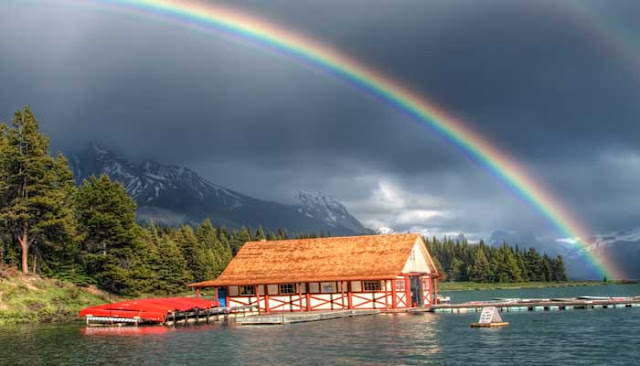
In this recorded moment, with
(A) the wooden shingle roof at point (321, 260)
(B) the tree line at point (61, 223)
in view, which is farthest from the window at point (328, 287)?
(B) the tree line at point (61, 223)

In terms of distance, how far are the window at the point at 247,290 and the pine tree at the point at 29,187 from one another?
1991cm

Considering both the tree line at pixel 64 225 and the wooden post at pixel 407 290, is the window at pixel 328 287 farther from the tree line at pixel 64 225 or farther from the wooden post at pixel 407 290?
the tree line at pixel 64 225

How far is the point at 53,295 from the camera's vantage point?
6625cm

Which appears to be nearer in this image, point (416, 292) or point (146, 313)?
point (146, 313)

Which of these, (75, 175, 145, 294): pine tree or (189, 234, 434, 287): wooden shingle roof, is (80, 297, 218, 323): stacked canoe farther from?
(75, 175, 145, 294): pine tree

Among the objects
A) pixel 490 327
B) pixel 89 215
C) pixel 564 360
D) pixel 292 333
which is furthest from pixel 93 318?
pixel 564 360

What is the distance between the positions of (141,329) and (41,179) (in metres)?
27.1

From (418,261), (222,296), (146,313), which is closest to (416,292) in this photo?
(418,261)

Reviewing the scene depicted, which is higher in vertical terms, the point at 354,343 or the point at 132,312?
the point at 132,312

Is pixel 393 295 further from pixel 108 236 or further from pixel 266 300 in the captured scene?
pixel 108 236

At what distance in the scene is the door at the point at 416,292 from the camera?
65.6m

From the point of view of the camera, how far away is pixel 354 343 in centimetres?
3547

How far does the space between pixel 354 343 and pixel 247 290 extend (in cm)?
3337

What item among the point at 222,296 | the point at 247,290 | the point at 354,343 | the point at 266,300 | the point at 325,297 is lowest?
the point at 354,343
